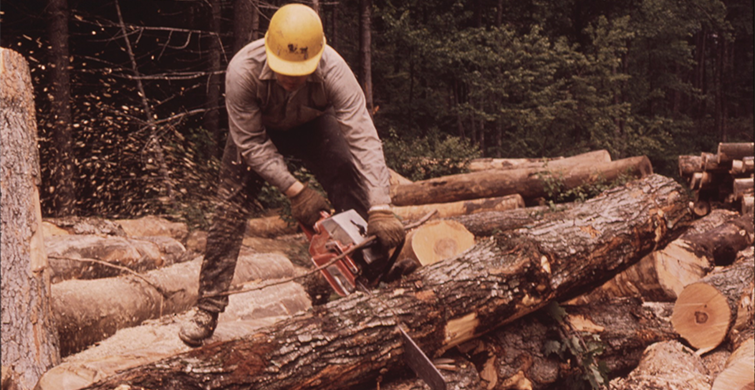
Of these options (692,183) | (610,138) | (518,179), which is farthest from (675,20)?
(518,179)

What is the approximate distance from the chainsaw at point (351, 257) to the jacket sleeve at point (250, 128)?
0.40 meters

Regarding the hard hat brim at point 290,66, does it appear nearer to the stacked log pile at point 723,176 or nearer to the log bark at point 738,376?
the log bark at point 738,376

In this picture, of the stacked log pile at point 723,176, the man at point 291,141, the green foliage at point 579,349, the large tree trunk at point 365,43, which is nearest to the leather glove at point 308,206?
the man at point 291,141

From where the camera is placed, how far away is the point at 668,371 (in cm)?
336

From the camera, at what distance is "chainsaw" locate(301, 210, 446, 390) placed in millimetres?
2559

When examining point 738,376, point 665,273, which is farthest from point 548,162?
point 738,376

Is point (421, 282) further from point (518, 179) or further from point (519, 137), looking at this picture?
point (519, 137)

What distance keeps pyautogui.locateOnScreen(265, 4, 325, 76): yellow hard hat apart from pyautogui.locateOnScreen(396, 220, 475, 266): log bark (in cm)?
210

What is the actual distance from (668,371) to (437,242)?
1873mm

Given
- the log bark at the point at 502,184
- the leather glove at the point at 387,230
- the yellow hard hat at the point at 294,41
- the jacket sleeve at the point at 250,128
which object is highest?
the yellow hard hat at the point at 294,41

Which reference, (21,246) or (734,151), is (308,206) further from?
(734,151)

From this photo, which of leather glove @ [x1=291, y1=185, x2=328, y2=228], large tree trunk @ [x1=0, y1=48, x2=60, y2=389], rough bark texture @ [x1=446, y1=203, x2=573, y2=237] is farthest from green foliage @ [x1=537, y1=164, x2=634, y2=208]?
large tree trunk @ [x1=0, y1=48, x2=60, y2=389]

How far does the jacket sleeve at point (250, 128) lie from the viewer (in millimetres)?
2938

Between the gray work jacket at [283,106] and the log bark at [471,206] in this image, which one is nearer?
the gray work jacket at [283,106]
